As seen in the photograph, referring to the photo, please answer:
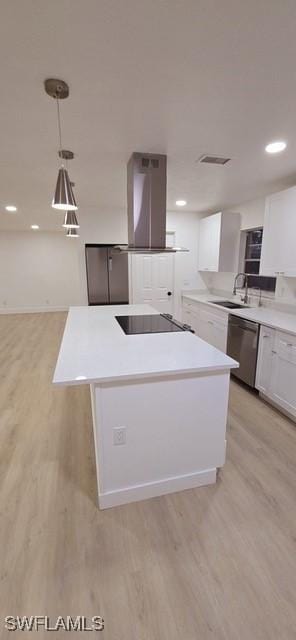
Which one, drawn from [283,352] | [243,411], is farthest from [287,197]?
[243,411]

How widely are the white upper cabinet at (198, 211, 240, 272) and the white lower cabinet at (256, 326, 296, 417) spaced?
1.70m

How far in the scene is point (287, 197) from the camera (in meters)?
2.79

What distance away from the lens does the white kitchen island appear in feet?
5.04

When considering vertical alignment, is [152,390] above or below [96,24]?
below

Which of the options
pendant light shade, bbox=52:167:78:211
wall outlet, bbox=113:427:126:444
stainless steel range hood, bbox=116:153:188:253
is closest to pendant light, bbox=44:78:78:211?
pendant light shade, bbox=52:167:78:211

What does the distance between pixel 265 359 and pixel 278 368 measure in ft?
0.67

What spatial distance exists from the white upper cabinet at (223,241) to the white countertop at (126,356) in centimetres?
234

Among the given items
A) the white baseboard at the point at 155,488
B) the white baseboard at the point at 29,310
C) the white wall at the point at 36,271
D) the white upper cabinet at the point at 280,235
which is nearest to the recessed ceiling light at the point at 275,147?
the white upper cabinet at the point at 280,235

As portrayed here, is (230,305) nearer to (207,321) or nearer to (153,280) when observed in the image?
(207,321)

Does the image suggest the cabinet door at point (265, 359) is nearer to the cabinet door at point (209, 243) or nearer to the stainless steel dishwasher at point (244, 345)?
the stainless steel dishwasher at point (244, 345)

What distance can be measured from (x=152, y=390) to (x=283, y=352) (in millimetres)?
1620

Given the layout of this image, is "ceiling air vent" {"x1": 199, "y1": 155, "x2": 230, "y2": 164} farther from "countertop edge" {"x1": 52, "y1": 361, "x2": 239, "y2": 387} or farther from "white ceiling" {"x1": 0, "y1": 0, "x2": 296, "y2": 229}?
"countertop edge" {"x1": 52, "y1": 361, "x2": 239, "y2": 387}

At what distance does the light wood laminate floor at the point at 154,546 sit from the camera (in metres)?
1.17

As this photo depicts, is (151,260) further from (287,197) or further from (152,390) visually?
(152,390)
